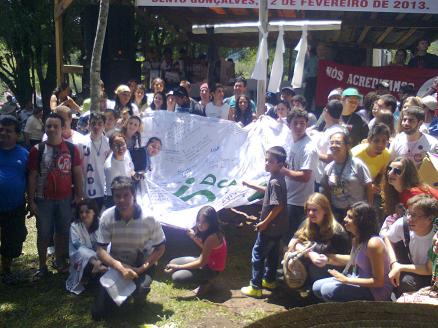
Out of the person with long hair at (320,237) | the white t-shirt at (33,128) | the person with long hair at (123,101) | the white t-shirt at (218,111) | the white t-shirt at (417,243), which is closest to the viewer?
the white t-shirt at (417,243)

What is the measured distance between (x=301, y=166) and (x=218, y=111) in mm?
2613

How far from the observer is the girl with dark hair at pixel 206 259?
5.02m

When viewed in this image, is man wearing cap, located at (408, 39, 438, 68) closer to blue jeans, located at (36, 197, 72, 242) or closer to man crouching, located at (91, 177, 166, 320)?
man crouching, located at (91, 177, 166, 320)

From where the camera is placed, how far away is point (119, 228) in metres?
4.62

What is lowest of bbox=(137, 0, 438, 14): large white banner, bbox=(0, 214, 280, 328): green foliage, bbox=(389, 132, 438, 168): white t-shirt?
bbox=(0, 214, 280, 328): green foliage

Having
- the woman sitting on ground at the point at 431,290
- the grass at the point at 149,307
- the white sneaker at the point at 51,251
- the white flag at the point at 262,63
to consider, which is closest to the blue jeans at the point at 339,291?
the woman sitting on ground at the point at 431,290

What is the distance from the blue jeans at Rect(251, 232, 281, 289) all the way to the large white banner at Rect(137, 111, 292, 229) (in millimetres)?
796

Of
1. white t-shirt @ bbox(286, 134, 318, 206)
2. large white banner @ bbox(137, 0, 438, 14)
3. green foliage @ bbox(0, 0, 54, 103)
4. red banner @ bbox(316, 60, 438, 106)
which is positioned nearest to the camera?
white t-shirt @ bbox(286, 134, 318, 206)

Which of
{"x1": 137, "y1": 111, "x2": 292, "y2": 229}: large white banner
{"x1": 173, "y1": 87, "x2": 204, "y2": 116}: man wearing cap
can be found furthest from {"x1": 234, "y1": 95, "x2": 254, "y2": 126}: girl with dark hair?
{"x1": 137, "y1": 111, "x2": 292, "y2": 229}: large white banner

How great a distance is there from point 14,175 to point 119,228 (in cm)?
129

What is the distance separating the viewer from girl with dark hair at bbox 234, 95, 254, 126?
745 centimetres

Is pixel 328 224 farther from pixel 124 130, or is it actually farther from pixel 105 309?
pixel 124 130

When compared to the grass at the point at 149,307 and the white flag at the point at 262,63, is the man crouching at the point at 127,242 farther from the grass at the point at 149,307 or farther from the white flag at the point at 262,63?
the white flag at the point at 262,63

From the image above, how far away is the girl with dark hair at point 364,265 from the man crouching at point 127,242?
164cm
